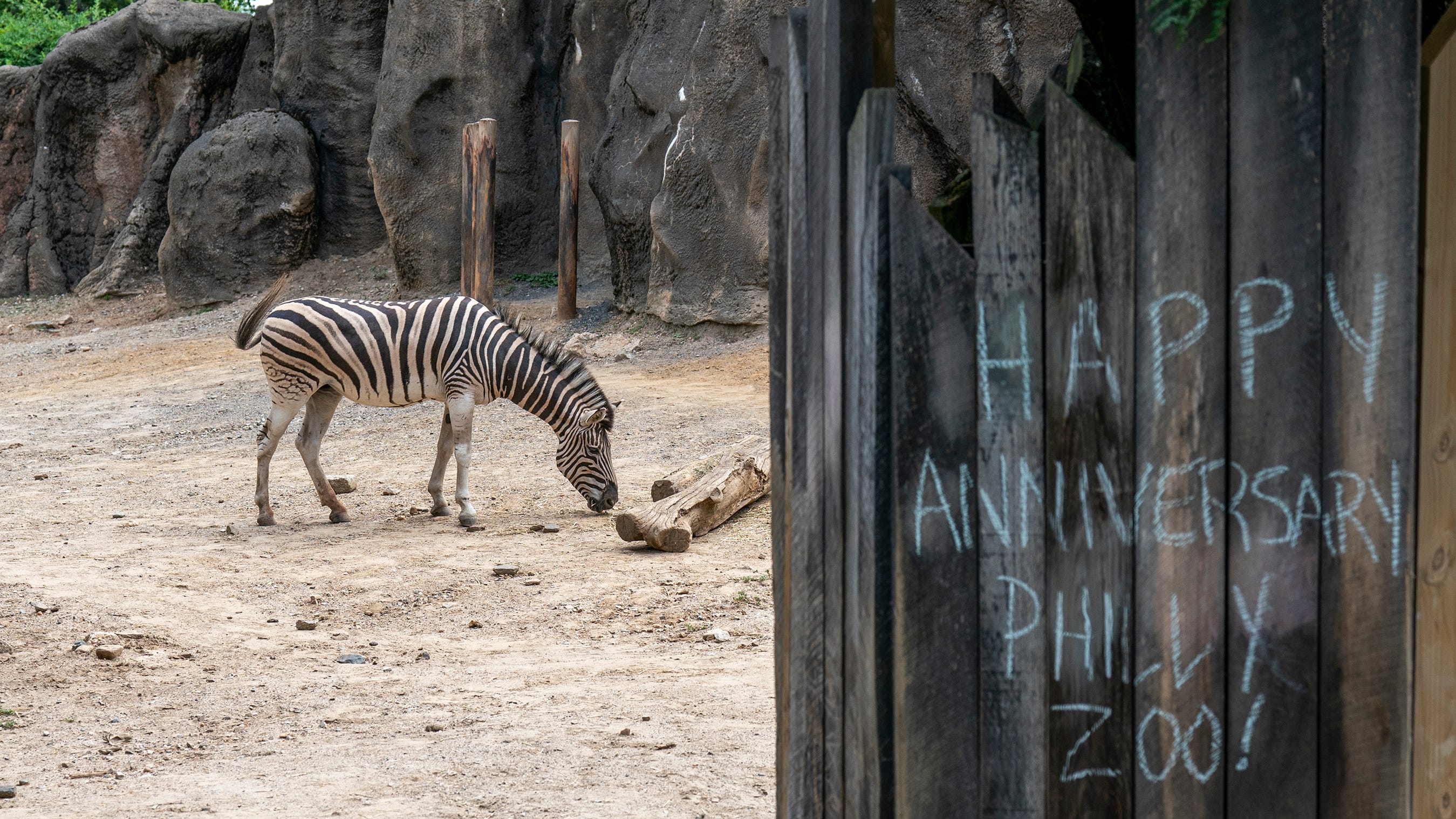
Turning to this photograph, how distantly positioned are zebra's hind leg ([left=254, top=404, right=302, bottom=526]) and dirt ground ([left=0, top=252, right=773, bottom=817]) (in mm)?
149

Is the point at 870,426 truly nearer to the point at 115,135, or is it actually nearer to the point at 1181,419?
the point at 1181,419

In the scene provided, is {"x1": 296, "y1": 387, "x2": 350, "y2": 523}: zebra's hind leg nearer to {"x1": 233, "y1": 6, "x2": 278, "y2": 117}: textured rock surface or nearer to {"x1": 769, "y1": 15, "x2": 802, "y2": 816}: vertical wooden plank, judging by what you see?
{"x1": 769, "y1": 15, "x2": 802, "y2": 816}: vertical wooden plank

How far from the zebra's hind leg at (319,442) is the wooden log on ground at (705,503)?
1.99m

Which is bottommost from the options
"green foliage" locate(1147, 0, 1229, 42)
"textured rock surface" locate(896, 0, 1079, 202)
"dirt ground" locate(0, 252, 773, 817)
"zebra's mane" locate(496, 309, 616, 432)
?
"dirt ground" locate(0, 252, 773, 817)

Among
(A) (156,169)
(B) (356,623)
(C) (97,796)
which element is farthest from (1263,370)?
A: (A) (156,169)

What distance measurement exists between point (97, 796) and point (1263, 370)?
3315 mm

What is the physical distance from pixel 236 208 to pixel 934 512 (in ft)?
57.2

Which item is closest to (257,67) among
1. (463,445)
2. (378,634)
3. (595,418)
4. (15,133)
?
(15,133)

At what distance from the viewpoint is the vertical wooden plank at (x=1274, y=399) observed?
5.02ft

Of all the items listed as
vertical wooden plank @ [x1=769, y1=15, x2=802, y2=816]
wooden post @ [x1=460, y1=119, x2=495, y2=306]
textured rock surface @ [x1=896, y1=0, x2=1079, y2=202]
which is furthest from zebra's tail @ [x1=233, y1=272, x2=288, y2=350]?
vertical wooden plank @ [x1=769, y1=15, x2=802, y2=816]

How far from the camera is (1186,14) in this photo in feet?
4.92

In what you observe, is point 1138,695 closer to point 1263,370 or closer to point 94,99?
point 1263,370

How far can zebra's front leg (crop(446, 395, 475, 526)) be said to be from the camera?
7571 mm

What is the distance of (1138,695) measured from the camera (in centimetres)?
162
